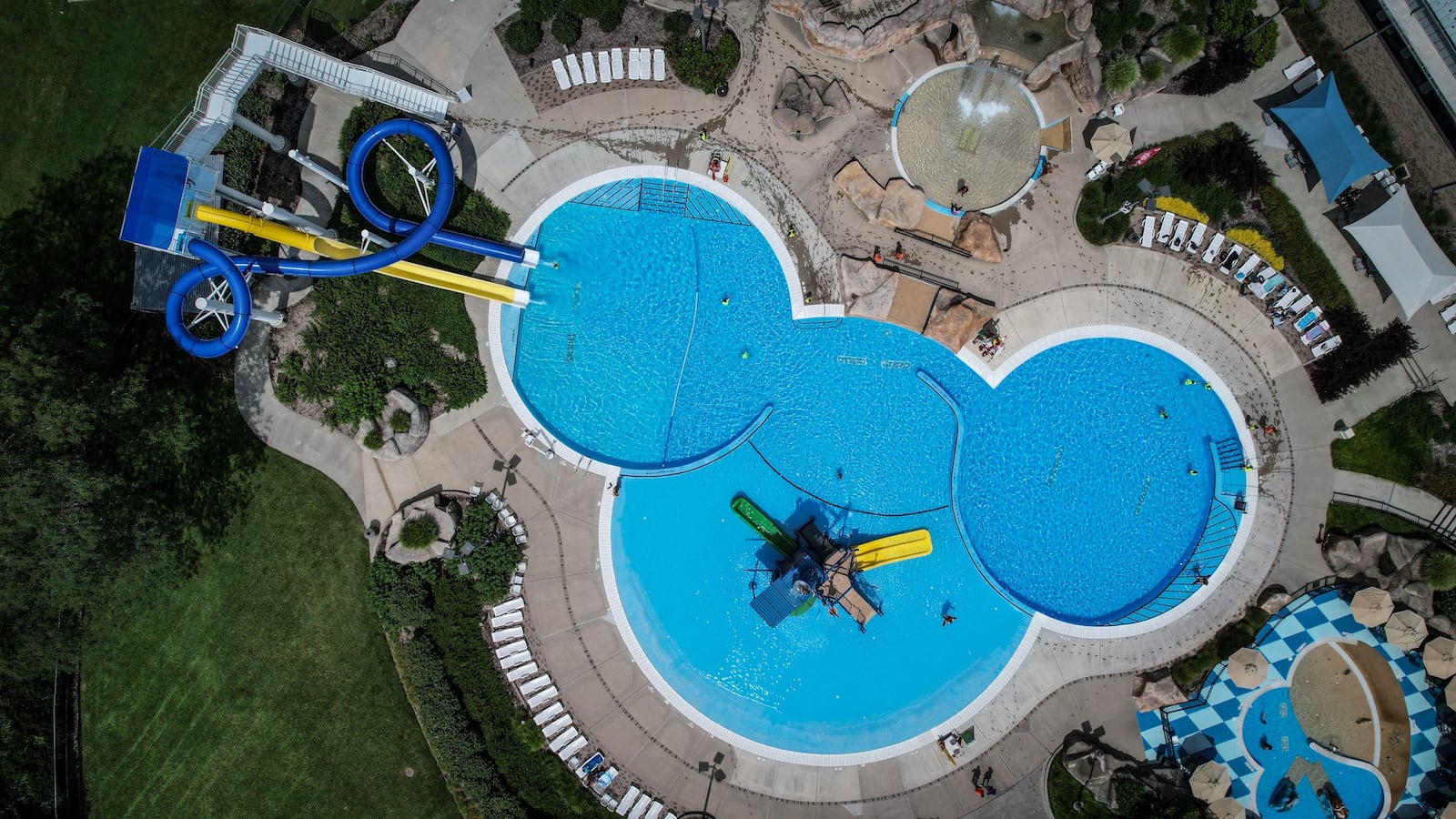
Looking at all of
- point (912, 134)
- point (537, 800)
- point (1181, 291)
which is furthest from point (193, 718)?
point (1181, 291)

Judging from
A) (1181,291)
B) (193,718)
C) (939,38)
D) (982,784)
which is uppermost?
(939,38)

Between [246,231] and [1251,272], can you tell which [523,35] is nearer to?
[246,231]

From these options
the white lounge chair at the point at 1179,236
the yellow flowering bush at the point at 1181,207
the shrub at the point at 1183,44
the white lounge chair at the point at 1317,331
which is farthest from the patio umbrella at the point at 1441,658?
the shrub at the point at 1183,44

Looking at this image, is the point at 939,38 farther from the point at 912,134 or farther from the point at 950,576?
the point at 950,576

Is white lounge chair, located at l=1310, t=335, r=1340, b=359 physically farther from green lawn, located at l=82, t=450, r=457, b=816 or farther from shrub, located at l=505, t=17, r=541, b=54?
green lawn, located at l=82, t=450, r=457, b=816

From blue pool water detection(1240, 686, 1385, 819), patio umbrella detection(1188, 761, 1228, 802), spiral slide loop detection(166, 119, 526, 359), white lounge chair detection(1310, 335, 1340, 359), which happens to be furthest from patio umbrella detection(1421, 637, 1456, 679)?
spiral slide loop detection(166, 119, 526, 359)

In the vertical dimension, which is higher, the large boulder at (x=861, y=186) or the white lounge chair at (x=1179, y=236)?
the white lounge chair at (x=1179, y=236)

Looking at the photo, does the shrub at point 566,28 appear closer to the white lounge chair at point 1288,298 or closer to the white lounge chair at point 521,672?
the white lounge chair at point 521,672
